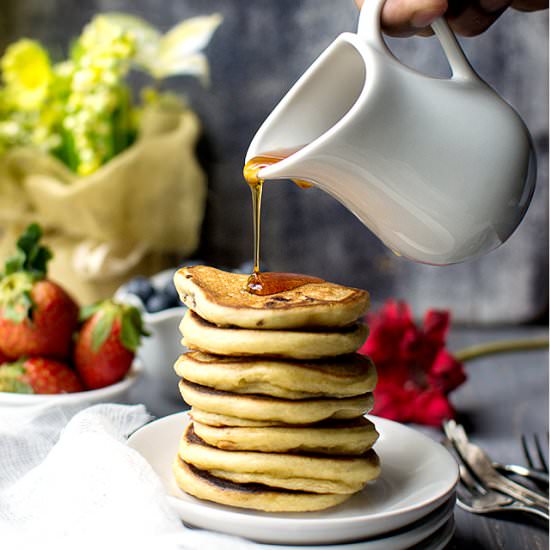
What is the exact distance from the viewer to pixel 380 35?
910 millimetres

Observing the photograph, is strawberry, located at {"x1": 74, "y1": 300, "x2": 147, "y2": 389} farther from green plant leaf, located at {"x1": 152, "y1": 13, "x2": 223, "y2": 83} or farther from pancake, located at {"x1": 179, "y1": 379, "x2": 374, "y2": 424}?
Answer: green plant leaf, located at {"x1": 152, "y1": 13, "x2": 223, "y2": 83}

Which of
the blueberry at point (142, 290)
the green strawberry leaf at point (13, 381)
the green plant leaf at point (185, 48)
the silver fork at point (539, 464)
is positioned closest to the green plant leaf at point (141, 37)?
the green plant leaf at point (185, 48)

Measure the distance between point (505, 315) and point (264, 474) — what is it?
61.2 inches

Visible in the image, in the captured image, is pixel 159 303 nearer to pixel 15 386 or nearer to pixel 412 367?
pixel 15 386

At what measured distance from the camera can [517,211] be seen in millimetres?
959

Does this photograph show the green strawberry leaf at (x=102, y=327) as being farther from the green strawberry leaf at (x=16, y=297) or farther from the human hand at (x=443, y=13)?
the human hand at (x=443, y=13)

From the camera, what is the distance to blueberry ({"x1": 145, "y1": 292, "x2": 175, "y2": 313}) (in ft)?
5.18

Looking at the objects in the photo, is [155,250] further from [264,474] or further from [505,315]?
[264,474]

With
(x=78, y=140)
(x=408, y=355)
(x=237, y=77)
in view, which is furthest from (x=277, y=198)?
(x=408, y=355)

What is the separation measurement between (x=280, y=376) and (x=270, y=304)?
86mm

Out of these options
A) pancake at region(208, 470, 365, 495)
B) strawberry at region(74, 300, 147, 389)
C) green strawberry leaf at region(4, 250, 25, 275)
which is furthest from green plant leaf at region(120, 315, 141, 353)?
pancake at region(208, 470, 365, 495)

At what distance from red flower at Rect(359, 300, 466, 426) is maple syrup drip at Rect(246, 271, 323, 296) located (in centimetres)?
49

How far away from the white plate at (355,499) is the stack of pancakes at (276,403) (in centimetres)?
3

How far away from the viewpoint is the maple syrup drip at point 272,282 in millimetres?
959
